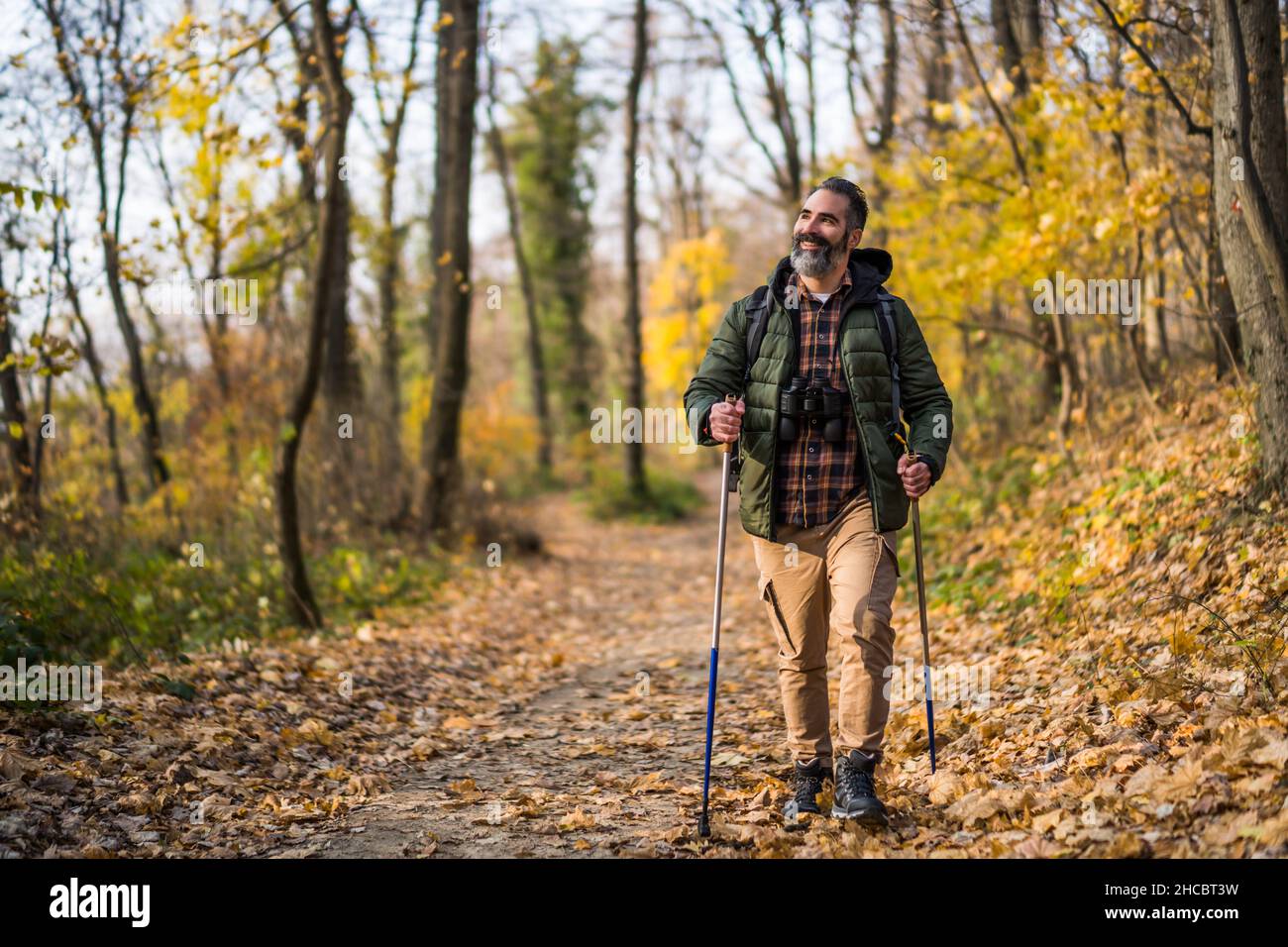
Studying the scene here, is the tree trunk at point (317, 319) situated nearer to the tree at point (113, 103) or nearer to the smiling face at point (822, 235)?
the tree at point (113, 103)

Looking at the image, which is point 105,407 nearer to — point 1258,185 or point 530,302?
point 1258,185

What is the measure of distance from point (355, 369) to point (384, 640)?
5700 millimetres

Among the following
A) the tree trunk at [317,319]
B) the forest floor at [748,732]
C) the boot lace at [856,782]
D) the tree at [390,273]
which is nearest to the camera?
the forest floor at [748,732]

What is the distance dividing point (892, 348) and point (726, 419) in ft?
2.44

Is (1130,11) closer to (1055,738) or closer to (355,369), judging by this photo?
(1055,738)

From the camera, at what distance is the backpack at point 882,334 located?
4.18 meters

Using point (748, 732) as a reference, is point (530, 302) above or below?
above

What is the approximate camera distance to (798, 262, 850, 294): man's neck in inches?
167

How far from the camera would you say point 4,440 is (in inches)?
383

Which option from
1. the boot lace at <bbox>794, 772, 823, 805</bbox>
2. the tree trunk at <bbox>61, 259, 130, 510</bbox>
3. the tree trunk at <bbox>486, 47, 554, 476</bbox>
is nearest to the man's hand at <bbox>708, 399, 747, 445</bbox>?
the boot lace at <bbox>794, 772, 823, 805</bbox>

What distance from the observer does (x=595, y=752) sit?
18.3 feet

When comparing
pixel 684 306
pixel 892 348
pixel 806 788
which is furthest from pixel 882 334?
pixel 684 306

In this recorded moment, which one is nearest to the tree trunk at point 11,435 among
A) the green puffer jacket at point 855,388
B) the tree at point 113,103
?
the tree at point 113,103

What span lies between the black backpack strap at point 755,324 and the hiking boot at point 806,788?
1611mm
